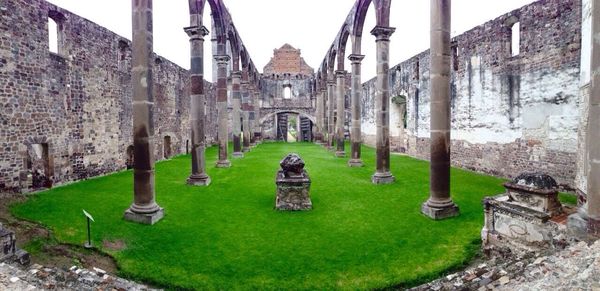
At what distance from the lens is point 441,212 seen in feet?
24.0

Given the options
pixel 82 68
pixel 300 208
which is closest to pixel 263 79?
pixel 82 68

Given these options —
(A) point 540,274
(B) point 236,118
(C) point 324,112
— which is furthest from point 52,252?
(C) point 324,112

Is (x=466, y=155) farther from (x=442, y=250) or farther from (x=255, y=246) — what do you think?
(x=255, y=246)

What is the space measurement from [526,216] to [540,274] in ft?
5.17

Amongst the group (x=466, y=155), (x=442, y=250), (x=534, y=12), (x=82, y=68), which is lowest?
(x=442, y=250)

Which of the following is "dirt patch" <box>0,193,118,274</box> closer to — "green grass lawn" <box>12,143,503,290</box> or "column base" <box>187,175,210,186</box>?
"green grass lawn" <box>12,143,503,290</box>

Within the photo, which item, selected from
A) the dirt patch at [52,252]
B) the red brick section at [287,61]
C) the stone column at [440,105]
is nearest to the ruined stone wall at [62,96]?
the dirt patch at [52,252]

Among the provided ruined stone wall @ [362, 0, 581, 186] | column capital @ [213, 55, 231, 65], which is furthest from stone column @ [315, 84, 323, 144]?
ruined stone wall @ [362, 0, 581, 186]

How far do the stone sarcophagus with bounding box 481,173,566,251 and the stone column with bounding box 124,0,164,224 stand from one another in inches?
242

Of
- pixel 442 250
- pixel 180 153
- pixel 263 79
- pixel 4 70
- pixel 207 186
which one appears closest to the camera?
pixel 442 250

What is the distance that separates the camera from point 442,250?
5750 millimetres

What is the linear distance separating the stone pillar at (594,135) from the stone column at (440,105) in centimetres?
275

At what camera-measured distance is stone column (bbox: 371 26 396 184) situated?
1119 centimetres

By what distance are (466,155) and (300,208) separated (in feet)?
30.6
